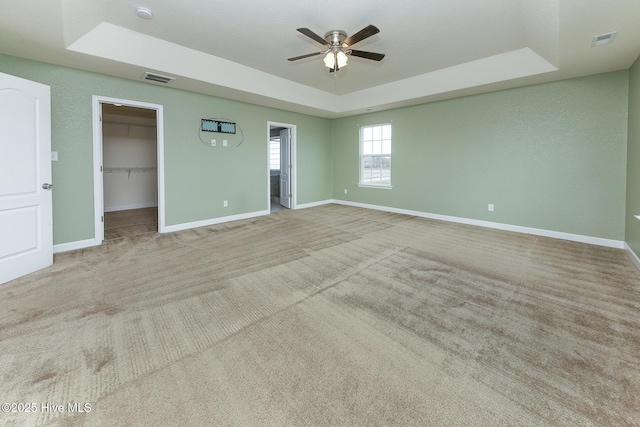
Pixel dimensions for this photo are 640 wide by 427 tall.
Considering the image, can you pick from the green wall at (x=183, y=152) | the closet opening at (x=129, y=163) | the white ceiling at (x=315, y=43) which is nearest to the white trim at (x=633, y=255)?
the white ceiling at (x=315, y=43)

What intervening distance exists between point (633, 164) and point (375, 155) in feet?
14.6

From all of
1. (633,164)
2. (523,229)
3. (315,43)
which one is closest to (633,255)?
(633,164)

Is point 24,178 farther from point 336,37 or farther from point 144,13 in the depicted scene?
point 336,37

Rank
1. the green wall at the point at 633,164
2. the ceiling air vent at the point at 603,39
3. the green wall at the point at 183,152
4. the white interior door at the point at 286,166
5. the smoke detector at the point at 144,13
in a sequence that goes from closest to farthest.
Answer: the ceiling air vent at the point at 603,39 → the smoke detector at the point at 144,13 → the green wall at the point at 633,164 → the green wall at the point at 183,152 → the white interior door at the point at 286,166

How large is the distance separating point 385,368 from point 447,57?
4631 millimetres

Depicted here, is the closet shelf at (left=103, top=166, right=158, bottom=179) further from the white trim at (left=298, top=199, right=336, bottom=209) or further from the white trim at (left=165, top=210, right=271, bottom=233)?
the white trim at (left=298, top=199, right=336, bottom=209)

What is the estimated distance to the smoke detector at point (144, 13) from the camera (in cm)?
308

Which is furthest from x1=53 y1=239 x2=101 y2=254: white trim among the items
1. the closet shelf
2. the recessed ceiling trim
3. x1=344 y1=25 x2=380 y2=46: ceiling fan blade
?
x1=344 y1=25 x2=380 y2=46: ceiling fan blade

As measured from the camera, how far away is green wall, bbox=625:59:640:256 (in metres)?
3.40

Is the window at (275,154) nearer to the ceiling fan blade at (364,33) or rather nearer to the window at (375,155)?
the window at (375,155)

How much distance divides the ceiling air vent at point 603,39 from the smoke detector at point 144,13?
4.82m

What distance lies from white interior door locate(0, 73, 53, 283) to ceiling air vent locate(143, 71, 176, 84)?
1.25 metres

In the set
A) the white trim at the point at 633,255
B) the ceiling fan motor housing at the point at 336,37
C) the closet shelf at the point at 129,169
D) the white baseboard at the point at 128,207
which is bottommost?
the white trim at the point at 633,255

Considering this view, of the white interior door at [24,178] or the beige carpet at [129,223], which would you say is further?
the beige carpet at [129,223]
